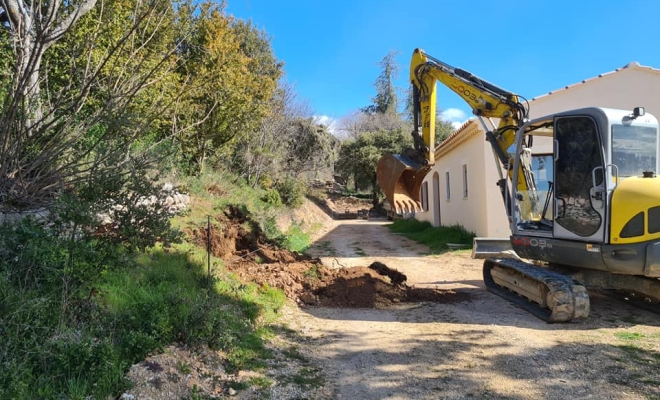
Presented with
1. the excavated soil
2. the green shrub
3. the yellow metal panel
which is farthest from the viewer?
the green shrub

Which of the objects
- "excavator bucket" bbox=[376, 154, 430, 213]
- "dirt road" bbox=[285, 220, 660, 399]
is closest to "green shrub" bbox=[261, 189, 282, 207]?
"excavator bucket" bbox=[376, 154, 430, 213]

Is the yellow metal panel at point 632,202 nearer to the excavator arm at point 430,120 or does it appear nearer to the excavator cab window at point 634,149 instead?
the excavator cab window at point 634,149

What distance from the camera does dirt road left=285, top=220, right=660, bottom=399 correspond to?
3812mm

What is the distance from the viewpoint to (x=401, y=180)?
8750 millimetres

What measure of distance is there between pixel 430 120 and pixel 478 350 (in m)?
5.16

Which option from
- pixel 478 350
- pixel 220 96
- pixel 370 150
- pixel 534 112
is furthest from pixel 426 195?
pixel 478 350

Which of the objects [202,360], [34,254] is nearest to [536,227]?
[202,360]

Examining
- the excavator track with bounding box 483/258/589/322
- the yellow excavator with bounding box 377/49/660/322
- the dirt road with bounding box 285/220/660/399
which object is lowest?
the dirt road with bounding box 285/220/660/399

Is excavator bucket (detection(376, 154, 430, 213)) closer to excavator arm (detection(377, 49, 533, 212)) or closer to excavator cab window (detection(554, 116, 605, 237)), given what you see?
excavator arm (detection(377, 49, 533, 212))

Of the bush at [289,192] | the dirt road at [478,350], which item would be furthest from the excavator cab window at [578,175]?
the bush at [289,192]

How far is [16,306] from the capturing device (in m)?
3.23

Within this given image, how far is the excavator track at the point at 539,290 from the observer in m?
5.58

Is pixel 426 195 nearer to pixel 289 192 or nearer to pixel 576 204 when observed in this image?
pixel 289 192

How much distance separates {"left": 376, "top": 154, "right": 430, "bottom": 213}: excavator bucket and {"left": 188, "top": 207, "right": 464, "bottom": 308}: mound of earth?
4.40 ft
